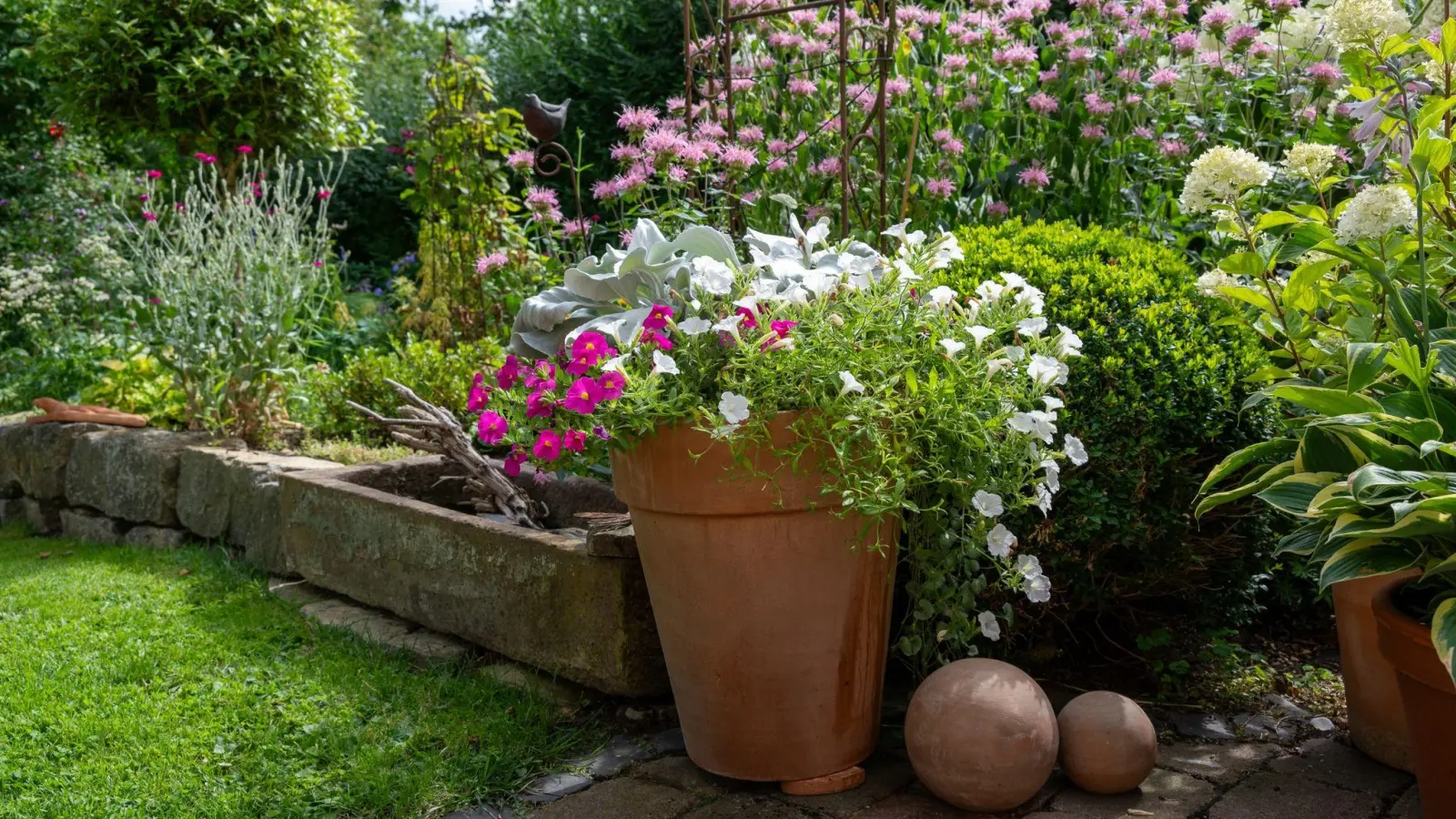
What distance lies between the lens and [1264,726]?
101 inches

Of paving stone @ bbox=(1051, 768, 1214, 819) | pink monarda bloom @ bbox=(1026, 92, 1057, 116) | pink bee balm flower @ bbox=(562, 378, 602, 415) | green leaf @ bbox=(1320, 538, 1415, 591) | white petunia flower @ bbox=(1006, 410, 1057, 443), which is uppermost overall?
pink monarda bloom @ bbox=(1026, 92, 1057, 116)

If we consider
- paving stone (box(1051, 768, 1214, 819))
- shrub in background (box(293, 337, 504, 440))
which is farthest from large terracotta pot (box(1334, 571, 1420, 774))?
shrub in background (box(293, 337, 504, 440))

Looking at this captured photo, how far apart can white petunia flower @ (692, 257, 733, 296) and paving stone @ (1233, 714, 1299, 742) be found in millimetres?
1516

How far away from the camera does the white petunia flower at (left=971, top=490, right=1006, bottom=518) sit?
2148 millimetres

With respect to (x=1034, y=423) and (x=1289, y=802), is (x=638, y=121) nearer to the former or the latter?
(x=1034, y=423)

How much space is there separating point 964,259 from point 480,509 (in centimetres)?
160

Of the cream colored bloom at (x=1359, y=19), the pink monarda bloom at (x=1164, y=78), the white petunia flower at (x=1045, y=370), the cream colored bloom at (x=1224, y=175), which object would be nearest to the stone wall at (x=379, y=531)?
the white petunia flower at (x=1045, y=370)

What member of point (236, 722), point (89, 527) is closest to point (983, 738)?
point (236, 722)

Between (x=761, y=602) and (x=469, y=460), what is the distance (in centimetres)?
147

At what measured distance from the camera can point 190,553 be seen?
4.16m

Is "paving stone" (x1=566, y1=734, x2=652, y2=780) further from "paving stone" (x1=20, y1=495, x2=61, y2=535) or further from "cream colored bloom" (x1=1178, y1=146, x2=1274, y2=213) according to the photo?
"paving stone" (x1=20, y1=495, x2=61, y2=535)

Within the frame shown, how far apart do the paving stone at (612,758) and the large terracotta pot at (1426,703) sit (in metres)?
1.45

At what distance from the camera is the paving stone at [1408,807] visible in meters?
2.12

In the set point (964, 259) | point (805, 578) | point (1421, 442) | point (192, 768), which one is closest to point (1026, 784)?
point (805, 578)
